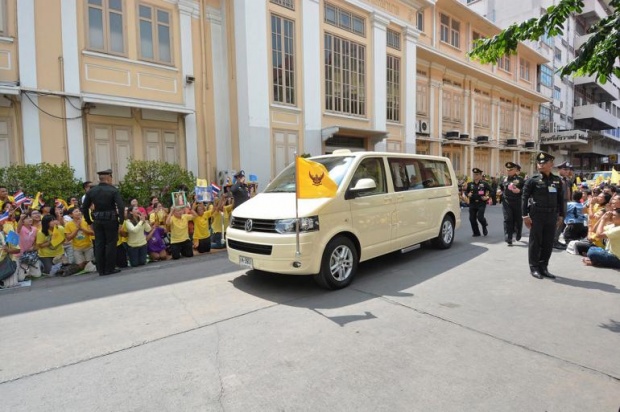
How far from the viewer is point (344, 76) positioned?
16.5m

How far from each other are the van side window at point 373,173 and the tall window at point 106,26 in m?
9.35

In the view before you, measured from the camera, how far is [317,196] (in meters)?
5.10

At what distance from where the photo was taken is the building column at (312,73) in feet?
48.3

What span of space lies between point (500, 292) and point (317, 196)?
2834 millimetres

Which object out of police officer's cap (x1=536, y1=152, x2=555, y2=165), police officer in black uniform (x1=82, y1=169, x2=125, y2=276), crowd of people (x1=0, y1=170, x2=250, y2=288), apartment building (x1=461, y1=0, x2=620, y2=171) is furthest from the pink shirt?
apartment building (x1=461, y1=0, x2=620, y2=171)

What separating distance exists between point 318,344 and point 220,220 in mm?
6222

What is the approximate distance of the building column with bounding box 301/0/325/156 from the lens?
14734mm

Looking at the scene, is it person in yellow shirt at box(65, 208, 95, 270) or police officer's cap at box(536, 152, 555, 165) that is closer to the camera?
police officer's cap at box(536, 152, 555, 165)

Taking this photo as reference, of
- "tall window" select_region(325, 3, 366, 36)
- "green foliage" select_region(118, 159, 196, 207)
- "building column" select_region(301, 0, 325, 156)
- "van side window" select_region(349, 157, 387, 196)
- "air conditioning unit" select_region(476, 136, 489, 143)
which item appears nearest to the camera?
"van side window" select_region(349, 157, 387, 196)

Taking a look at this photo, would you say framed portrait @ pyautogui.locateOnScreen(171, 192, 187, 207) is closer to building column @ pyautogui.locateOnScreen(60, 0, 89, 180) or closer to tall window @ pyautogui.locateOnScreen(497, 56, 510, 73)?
building column @ pyautogui.locateOnScreen(60, 0, 89, 180)

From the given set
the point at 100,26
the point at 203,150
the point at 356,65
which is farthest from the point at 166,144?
the point at 356,65

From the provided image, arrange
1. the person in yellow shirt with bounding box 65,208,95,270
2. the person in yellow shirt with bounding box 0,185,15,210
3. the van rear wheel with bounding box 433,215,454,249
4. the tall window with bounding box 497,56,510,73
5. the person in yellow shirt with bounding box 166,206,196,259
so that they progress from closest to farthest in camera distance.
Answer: the person in yellow shirt with bounding box 65,208,95,270 → the van rear wheel with bounding box 433,215,454,249 → the person in yellow shirt with bounding box 166,206,196,259 → the person in yellow shirt with bounding box 0,185,15,210 → the tall window with bounding box 497,56,510,73

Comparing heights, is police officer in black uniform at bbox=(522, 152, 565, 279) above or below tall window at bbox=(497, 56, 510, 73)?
below

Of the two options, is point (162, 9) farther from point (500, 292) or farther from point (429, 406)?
point (429, 406)
